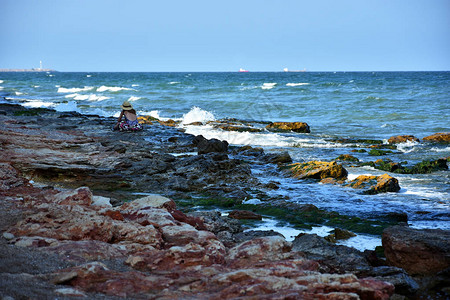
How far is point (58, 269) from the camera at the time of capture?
13.0 ft

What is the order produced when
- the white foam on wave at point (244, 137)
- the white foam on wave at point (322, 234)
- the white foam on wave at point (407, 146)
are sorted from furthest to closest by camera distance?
the white foam on wave at point (244, 137) → the white foam on wave at point (407, 146) → the white foam on wave at point (322, 234)

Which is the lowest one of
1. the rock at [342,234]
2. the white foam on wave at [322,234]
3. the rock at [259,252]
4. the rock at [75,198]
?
the white foam on wave at [322,234]

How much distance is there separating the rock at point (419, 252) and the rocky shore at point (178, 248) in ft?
0.04

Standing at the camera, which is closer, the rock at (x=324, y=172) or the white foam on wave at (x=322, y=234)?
the white foam on wave at (x=322, y=234)

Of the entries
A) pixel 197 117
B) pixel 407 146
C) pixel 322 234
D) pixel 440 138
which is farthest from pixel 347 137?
pixel 322 234

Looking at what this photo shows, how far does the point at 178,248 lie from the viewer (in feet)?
14.7

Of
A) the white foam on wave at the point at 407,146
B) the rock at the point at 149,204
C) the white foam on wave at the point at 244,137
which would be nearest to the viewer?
the rock at the point at 149,204

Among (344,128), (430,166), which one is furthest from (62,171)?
(344,128)

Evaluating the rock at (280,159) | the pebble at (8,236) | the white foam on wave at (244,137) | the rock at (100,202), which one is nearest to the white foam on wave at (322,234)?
the rock at (100,202)

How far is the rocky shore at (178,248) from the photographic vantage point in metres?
3.56

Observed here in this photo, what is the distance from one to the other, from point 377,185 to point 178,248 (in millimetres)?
5954

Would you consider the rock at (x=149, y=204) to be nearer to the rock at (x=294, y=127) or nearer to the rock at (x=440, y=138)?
the rock at (x=440, y=138)

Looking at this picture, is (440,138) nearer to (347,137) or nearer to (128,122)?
(347,137)

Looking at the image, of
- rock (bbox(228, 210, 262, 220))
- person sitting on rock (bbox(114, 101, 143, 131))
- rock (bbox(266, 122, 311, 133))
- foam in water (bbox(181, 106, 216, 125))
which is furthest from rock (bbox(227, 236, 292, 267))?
foam in water (bbox(181, 106, 216, 125))
